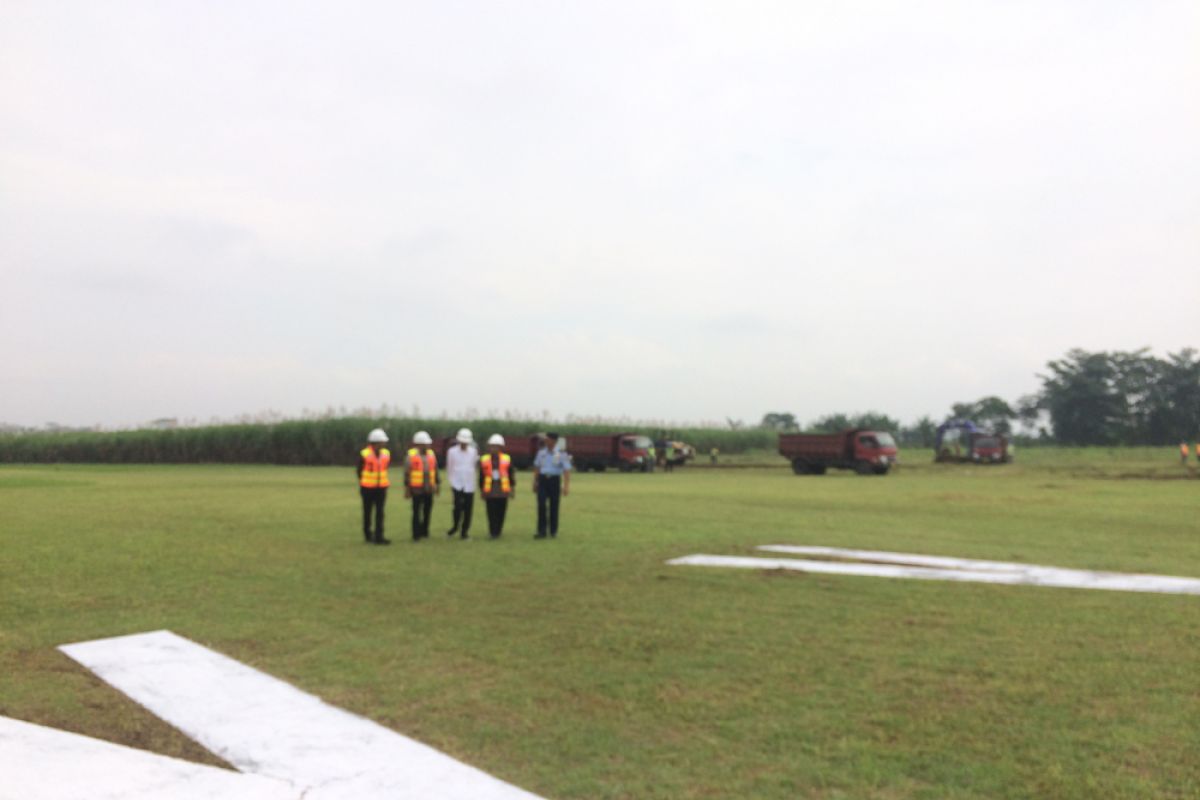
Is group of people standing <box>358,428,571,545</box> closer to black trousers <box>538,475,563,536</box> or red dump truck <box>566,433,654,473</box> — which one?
black trousers <box>538,475,563,536</box>

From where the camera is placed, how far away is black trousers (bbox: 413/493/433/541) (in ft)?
44.0

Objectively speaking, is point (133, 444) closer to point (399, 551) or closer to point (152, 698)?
point (399, 551)

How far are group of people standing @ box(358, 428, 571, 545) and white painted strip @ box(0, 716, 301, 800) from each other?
8.40 metres

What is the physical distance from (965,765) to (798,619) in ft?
11.0

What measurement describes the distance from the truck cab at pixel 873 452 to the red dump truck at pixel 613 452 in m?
9.34

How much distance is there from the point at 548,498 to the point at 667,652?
7.26m

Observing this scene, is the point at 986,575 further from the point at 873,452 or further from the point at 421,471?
the point at 873,452

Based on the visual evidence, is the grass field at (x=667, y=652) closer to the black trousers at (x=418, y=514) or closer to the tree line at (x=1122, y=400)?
the black trousers at (x=418, y=514)

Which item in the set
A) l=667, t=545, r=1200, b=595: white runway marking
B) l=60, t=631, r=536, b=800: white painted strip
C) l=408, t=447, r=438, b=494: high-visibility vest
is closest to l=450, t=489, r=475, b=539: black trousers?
l=408, t=447, r=438, b=494: high-visibility vest

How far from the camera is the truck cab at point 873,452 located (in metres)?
36.1

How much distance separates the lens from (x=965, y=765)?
14.2 ft

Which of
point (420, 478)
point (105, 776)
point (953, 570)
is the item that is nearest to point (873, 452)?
point (420, 478)

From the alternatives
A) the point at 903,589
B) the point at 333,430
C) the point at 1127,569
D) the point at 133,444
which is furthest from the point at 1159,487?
the point at 133,444

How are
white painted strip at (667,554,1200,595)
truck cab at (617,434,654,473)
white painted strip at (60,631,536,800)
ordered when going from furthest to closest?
truck cab at (617,434,654,473), white painted strip at (667,554,1200,595), white painted strip at (60,631,536,800)
